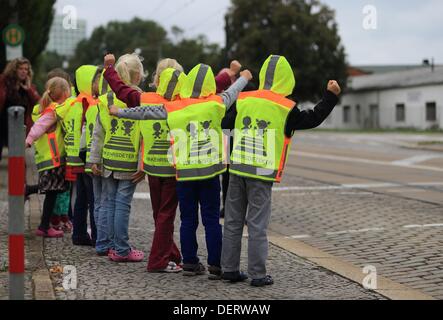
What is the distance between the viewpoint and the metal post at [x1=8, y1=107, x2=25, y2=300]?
4.57 m

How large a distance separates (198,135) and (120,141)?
1020mm

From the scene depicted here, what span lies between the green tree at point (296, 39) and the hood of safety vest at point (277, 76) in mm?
57670

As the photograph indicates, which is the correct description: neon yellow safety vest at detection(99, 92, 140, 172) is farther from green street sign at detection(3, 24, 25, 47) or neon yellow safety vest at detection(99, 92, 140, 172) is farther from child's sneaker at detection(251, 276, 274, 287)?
green street sign at detection(3, 24, 25, 47)

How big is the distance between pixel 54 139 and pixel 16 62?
3.19m

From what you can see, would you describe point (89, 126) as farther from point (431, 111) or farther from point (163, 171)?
point (431, 111)

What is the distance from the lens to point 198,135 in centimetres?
619

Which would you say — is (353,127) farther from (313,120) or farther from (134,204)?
(313,120)

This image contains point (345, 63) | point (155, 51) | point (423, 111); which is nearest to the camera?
point (423, 111)

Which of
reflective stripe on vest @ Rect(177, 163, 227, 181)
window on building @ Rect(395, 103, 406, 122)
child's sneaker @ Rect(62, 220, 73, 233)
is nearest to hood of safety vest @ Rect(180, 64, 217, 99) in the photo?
reflective stripe on vest @ Rect(177, 163, 227, 181)

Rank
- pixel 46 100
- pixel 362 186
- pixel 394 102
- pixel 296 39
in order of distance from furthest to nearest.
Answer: pixel 296 39
pixel 394 102
pixel 362 186
pixel 46 100

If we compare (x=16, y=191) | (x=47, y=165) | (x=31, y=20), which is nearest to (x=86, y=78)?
(x=47, y=165)
